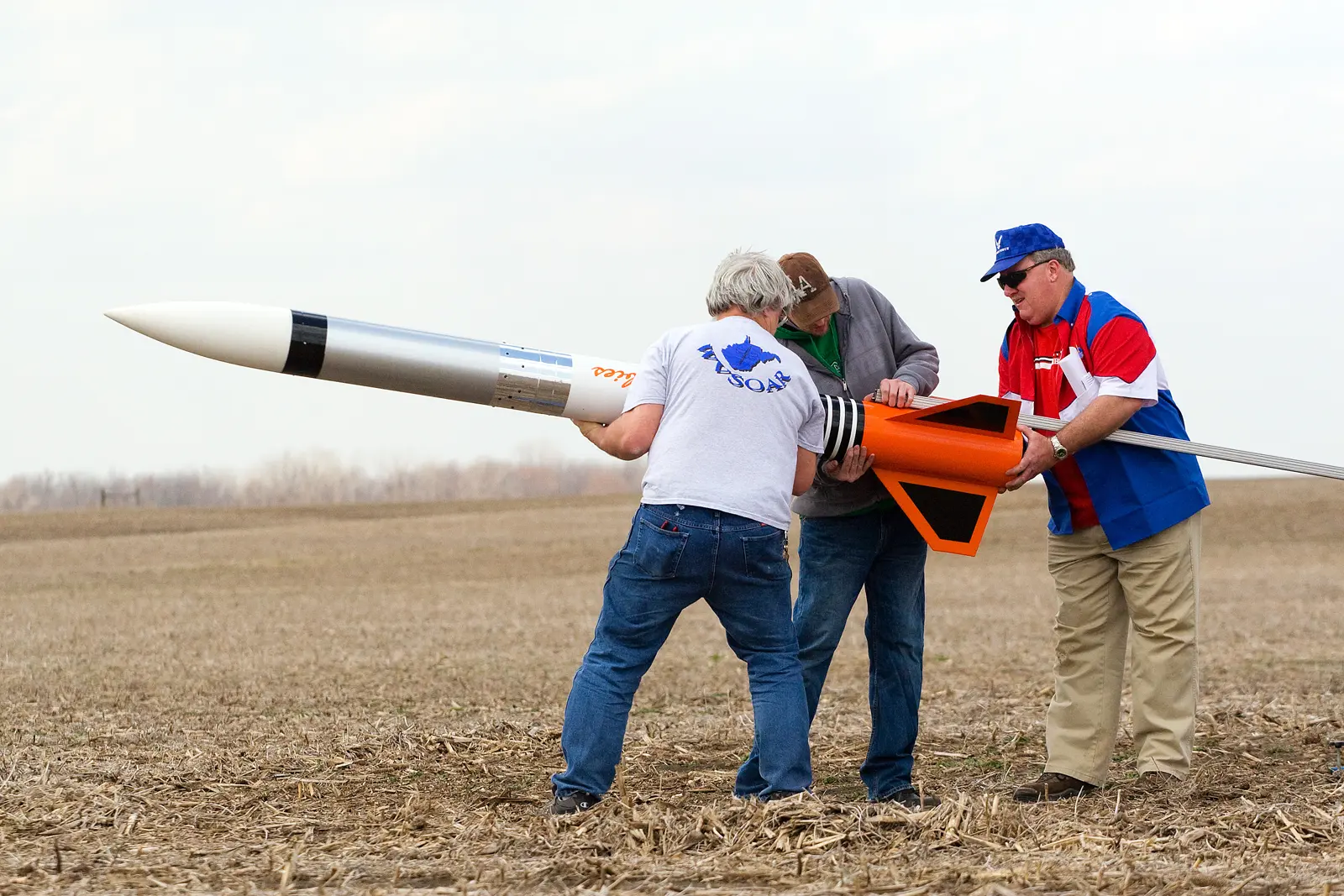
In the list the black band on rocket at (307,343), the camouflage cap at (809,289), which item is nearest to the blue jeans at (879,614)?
the camouflage cap at (809,289)

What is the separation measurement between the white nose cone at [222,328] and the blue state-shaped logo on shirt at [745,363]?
7.22ft

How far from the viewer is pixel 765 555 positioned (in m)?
5.05

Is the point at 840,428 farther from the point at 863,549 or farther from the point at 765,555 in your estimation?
the point at 765,555

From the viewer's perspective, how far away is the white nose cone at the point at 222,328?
6102mm

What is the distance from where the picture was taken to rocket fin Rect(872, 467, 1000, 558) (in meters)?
5.84

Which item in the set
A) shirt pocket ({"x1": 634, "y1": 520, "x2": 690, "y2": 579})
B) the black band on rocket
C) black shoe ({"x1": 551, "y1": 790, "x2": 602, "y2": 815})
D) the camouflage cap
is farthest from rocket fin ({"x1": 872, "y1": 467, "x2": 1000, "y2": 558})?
the black band on rocket

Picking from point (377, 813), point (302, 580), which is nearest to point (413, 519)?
point (302, 580)

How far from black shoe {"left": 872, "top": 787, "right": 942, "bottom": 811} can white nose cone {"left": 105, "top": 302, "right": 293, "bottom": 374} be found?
3.35m

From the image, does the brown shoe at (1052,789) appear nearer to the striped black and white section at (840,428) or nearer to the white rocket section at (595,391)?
the striped black and white section at (840,428)

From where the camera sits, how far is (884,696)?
5.89 meters

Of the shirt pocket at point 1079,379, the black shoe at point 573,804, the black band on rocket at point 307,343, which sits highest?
the black band on rocket at point 307,343

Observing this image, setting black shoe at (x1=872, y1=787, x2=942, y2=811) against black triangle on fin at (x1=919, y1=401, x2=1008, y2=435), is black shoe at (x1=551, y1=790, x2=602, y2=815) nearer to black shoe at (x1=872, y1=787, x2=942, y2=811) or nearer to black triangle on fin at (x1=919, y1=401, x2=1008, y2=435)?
black shoe at (x1=872, y1=787, x2=942, y2=811)

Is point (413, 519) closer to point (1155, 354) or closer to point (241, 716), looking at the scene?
point (241, 716)

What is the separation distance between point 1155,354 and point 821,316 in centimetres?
147
